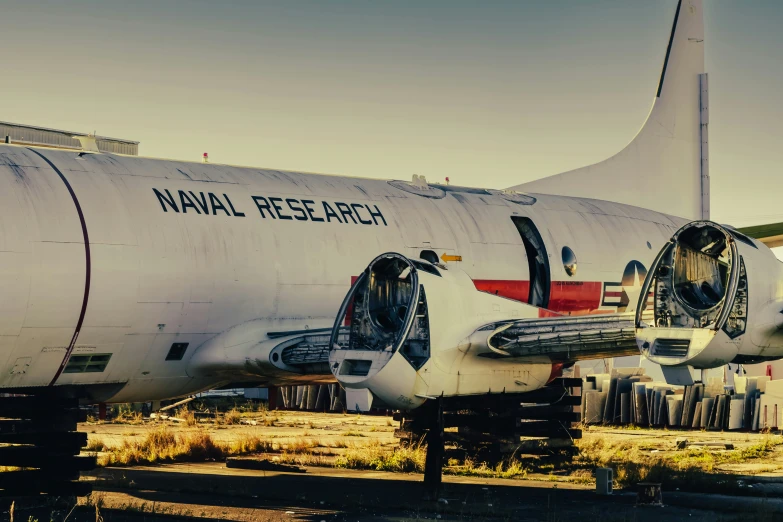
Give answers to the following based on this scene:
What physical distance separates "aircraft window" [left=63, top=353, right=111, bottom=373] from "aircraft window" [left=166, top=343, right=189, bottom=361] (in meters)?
1.02

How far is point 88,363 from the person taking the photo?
15.3 m

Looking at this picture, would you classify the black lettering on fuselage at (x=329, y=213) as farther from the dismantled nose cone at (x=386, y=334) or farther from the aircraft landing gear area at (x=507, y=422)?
the aircraft landing gear area at (x=507, y=422)

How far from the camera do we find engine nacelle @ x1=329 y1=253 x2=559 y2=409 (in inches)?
579

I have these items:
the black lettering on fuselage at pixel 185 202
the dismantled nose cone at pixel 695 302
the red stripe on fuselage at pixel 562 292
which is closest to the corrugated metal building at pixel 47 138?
the black lettering on fuselage at pixel 185 202

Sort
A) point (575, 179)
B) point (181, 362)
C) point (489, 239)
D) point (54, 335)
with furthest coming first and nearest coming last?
1. point (575, 179)
2. point (489, 239)
3. point (181, 362)
4. point (54, 335)

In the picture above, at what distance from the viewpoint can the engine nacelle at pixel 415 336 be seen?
48.3 feet

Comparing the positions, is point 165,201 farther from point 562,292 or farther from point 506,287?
point 562,292

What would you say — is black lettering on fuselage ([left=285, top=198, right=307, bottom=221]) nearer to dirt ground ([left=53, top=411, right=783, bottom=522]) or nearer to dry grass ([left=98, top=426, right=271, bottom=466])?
dirt ground ([left=53, top=411, right=783, bottom=522])

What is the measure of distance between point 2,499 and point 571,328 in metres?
8.11

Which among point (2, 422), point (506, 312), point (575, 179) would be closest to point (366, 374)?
point (506, 312)

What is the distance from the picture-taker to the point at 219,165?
18.2 m

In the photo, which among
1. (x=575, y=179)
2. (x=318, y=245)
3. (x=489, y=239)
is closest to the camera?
(x=318, y=245)

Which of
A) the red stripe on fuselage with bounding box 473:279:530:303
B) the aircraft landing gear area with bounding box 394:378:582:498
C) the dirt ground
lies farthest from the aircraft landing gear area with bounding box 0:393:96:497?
the red stripe on fuselage with bounding box 473:279:530:303

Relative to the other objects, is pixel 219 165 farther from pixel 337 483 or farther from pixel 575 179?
pixel 575 179
